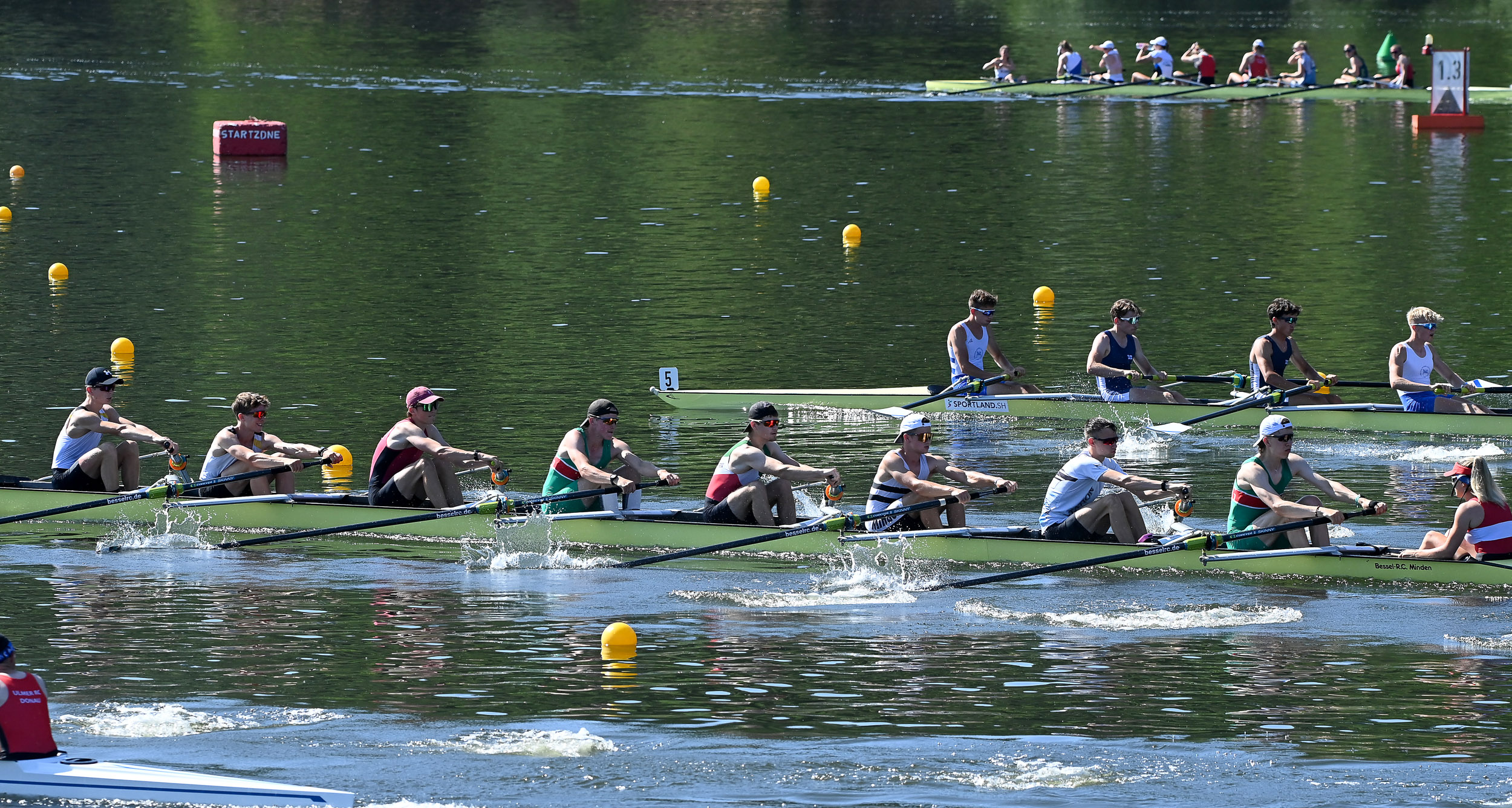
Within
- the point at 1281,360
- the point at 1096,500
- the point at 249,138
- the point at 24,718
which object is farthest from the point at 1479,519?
the point at 249,138

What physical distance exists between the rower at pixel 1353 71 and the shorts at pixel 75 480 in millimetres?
42267

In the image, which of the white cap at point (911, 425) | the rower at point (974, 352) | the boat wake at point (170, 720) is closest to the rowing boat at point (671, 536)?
the white cap at point (911, 425)

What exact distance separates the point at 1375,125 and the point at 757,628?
3928 centimetres

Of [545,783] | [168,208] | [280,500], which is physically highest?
[168,208]

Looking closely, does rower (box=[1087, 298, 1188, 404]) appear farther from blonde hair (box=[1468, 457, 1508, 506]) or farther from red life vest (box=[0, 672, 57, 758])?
red life vest (box=[0, 672, 57, 758])

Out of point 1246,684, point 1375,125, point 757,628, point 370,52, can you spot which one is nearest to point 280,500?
point 757,628

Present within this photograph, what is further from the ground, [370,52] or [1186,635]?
[370,52]

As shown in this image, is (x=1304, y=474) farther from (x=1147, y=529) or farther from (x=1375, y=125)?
(x=1375, y=125)

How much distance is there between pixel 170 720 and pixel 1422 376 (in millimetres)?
13655

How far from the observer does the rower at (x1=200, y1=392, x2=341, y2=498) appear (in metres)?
18.1

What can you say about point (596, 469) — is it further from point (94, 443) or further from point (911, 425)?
point (94, 443)

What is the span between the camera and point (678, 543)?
17.3 meters

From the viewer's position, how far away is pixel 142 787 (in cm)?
1100

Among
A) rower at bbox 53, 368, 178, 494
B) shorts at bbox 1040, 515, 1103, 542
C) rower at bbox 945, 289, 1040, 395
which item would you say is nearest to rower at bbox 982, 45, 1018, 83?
rower at bbox 945, 289, 1040, 395
